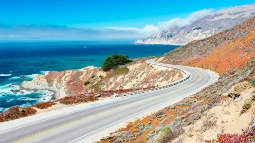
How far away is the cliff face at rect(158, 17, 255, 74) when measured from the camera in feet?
194

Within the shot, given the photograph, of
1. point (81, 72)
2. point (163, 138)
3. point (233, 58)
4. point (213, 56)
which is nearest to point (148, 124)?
point (163, 138)

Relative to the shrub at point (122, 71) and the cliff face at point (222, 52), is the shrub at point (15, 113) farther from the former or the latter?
the shrub at point (122, 71)

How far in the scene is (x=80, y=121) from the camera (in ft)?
81.5

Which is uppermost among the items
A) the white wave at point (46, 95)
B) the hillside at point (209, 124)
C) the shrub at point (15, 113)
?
the hillside at point (209, 124)

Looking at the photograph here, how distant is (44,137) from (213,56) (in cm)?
6023

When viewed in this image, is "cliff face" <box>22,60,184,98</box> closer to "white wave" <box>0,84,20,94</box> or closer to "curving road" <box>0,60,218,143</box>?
"white wave" <box>0,84,20,94</box>

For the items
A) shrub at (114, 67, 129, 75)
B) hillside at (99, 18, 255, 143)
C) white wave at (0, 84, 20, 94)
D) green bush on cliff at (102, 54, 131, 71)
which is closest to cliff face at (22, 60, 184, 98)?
shrub at (114, 67, 129, 75)

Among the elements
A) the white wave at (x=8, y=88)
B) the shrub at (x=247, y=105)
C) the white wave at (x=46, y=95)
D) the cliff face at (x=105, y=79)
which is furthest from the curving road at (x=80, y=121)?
the white wave at (x=8, y=88)

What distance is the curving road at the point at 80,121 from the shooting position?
20.6 m

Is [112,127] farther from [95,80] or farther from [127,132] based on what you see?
[95,80]

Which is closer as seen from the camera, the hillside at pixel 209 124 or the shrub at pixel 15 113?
the hillside at pixel 209 124

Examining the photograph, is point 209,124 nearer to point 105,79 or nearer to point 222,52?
point 222,52

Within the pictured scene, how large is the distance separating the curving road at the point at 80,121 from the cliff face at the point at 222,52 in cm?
2712

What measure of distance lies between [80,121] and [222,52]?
55614 mm
